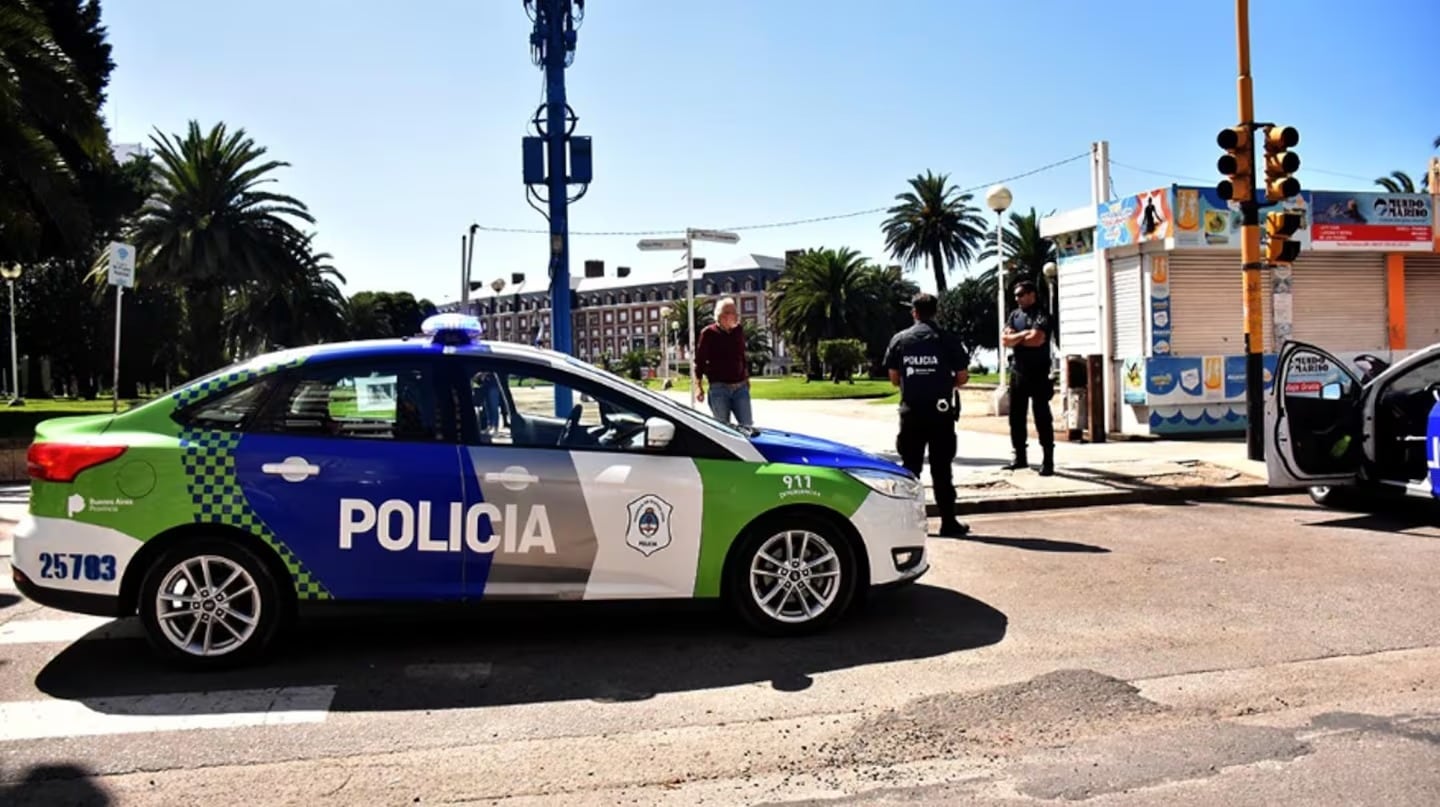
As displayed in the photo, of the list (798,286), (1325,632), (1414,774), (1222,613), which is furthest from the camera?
(798,286)

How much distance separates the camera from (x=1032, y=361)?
10.8 meters

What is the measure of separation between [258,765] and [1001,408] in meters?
19.9

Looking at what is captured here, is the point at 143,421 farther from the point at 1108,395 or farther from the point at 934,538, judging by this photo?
Result: the point at 1108,395

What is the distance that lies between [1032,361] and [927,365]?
3.23 metres

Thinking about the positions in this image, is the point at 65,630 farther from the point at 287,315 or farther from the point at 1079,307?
the point at 287,315

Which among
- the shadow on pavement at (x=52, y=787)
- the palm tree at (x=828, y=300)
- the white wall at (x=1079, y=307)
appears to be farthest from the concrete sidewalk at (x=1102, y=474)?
the palm tree at (x=828, y=300)

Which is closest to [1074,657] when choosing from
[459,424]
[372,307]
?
[459,424]

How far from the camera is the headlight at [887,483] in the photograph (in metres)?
5.38

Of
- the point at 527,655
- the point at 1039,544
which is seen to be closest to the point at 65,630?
the point at 527,655

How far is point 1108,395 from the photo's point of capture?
52.5ft

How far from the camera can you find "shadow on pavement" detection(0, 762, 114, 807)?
3.46 metres

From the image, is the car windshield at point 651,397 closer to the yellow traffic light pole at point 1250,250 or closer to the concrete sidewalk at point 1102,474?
the concrete sidewalk at point 1102,474

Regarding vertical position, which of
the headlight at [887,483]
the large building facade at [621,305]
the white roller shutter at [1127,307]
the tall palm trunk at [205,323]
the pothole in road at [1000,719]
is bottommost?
the pothole in road at [1000,719]

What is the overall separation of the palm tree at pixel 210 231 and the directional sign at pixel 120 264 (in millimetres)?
23873
